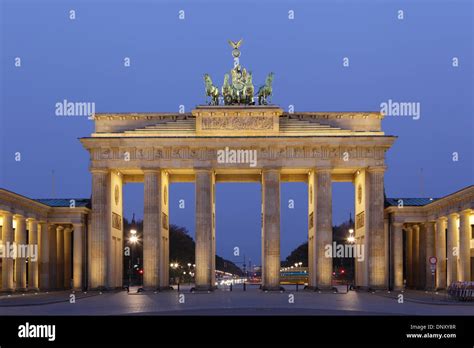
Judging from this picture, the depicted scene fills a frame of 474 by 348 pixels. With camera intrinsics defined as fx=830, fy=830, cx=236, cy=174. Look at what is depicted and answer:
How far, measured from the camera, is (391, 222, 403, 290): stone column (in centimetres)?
8681

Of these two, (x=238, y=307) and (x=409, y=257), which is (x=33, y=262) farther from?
(x=238, y=307)

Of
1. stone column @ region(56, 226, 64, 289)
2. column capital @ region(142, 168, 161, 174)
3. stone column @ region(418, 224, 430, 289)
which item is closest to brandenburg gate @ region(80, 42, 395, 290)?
column capital @ region(142, 168, 161, 174)

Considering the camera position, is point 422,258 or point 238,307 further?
point 422,258

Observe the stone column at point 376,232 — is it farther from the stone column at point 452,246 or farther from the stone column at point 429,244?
the stone column at point 452,246

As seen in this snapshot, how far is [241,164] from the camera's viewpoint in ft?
281

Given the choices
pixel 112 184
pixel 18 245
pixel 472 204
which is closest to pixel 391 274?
pixel 472 204

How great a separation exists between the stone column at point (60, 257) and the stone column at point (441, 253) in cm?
4158

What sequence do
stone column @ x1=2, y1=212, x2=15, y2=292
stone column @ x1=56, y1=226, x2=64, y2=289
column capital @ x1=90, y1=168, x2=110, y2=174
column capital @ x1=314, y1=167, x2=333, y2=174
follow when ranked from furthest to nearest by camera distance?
stone column @ x1=56, y1=226, x2=64, y2=289 → column capital @ x1=90, y1=168, x2=110, y2=174 → column capital @ x1=314, y1=167, x2=333, y2=174 → stone column @ x1=2, y1=212, x2=15, y2=292

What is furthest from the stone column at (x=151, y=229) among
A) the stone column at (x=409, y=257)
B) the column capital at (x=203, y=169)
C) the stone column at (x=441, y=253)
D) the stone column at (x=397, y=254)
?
the stone column at (x=409, y=257)

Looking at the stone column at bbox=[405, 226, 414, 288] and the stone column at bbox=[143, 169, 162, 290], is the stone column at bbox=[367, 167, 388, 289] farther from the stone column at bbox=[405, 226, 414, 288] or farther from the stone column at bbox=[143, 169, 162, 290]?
the stone column at bbox=[143, 169, 162, 290]

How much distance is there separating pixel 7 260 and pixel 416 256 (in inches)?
1774

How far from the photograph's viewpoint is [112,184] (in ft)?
286

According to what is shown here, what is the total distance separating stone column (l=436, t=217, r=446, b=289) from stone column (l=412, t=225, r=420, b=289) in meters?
8.14

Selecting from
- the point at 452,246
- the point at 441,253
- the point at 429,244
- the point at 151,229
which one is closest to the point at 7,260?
the point at 151,229
